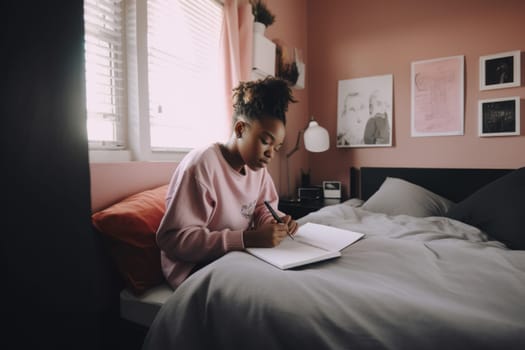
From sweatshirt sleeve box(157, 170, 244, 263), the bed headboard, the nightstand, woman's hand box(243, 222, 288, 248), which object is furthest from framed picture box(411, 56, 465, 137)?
sweatshirt sleeve box(157, 170, 244, 263)

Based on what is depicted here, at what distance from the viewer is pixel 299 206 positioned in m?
2.63

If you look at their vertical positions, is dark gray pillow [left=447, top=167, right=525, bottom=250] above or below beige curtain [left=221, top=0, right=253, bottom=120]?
below

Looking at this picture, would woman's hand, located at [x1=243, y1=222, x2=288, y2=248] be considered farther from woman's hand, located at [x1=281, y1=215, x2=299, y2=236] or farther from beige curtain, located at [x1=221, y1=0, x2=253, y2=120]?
beige curtain, located at [x1=221, y1=0, x2=253, y2=120]

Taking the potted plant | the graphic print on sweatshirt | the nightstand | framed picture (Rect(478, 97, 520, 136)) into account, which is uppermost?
the potted plant

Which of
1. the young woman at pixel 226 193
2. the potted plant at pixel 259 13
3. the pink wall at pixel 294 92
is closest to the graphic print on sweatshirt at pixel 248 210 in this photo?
the young woman at pixel 226 193

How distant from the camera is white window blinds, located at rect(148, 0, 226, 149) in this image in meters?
1.70

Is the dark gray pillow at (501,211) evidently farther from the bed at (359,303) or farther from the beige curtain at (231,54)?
the beige curtain at (231,54)

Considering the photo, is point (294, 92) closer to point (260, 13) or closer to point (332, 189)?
point (260, 13)

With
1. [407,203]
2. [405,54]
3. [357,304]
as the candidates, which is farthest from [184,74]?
[405,54]

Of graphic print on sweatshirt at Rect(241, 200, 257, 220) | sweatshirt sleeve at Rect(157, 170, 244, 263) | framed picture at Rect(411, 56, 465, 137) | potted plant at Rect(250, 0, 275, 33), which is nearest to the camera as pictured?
sweatshirt sleeve at Rect(157, 170, 244, 263)

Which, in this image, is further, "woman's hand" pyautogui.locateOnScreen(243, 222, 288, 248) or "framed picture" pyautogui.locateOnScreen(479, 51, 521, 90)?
"framed picture" pyautogui.locateOnScreen(479, 51, 521, 90)

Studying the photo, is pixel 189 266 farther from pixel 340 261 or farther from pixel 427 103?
pixel 427 103

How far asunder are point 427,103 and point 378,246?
7.04 ft

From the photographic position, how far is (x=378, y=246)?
1076 millimetres
